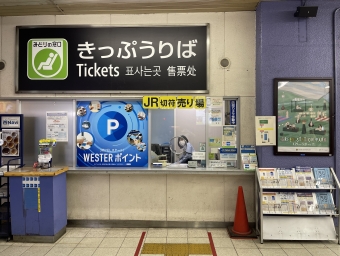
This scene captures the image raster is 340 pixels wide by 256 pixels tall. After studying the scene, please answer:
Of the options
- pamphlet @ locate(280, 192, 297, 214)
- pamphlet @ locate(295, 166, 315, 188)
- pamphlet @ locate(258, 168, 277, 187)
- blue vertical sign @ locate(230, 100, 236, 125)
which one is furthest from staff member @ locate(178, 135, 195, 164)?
pamphlet @ locate(295, 166, 315, 188)

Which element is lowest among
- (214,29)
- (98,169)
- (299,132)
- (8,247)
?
(8,247)

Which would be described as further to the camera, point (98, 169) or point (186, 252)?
point (98, 169)

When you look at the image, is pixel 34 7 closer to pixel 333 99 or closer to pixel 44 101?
pixel 44 101

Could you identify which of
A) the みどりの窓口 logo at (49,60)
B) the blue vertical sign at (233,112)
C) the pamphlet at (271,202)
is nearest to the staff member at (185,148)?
the blue vertical sign at (233,112)

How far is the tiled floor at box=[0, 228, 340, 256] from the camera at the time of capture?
12.1ft

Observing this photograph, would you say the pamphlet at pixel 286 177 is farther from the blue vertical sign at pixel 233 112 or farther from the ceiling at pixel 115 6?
the ceiling at pixel 115 6

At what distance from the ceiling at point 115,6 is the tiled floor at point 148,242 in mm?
3699

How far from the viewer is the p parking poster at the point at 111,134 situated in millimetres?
4637

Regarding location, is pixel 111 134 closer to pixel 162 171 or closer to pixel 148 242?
pixel 162 171

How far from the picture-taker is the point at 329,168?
13.3 ft

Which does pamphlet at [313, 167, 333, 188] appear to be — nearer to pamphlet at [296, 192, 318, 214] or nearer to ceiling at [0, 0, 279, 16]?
pamphlet at [296, 192, 318, 214]

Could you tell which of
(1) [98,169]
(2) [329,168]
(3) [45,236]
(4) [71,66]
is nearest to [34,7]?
(4) [71,66]

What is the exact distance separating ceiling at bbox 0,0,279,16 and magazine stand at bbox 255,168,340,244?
2.76m

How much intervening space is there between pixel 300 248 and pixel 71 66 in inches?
182
